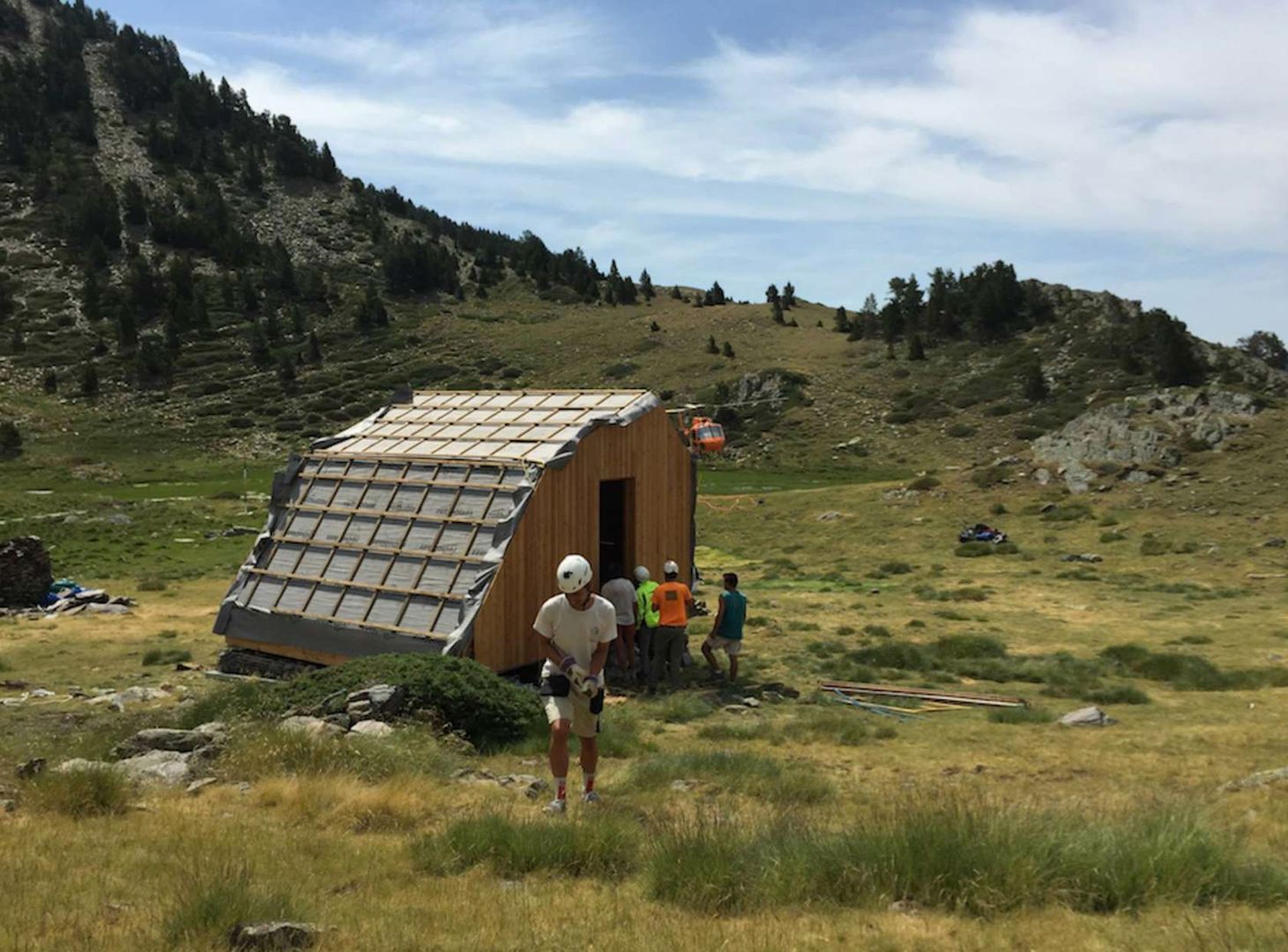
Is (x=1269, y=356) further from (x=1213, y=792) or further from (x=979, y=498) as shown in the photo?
(x=1213, y=792)

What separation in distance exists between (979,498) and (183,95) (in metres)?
132

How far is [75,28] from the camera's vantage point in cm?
14700

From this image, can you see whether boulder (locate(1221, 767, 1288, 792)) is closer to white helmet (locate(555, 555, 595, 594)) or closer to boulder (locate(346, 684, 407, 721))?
Answer: white helmet (locate(555, 555, 595, 594))

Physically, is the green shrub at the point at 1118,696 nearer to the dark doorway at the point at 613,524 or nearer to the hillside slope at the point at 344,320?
the dark doorway at the point at 613,524

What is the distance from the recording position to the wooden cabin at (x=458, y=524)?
15500mm

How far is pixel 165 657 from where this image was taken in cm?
1825

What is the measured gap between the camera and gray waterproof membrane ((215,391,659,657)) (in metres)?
15.5

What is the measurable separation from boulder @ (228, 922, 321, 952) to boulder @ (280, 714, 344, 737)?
486 centimetres

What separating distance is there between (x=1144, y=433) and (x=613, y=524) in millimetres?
29349

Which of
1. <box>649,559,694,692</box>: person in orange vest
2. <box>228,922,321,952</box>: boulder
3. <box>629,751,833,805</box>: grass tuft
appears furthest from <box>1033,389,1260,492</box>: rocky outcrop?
<box>228,922,321,952</box>: boulder

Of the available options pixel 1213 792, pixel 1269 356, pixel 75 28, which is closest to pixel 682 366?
pixel 1269 356

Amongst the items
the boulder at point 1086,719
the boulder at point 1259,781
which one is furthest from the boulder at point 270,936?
the boulder at point 1086,719

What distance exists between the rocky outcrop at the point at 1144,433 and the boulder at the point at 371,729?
32.9 meters

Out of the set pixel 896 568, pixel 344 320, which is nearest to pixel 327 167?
pixel 344 320
